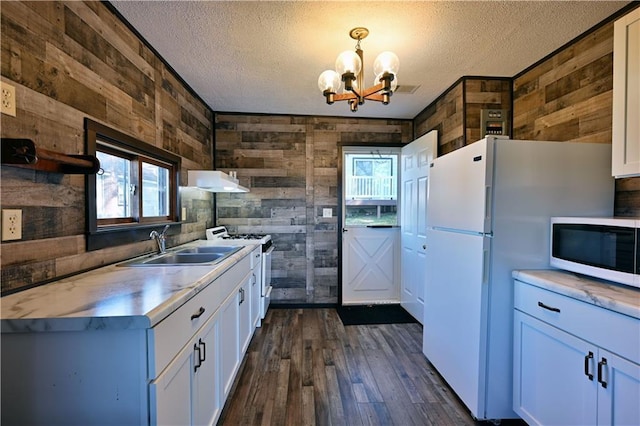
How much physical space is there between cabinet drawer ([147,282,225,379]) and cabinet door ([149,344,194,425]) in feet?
0.12

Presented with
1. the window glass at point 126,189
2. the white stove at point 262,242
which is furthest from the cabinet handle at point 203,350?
the white stove at point 262,242

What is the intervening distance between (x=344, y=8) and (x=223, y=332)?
6.75 feet

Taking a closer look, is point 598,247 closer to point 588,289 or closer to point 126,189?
point 588,289

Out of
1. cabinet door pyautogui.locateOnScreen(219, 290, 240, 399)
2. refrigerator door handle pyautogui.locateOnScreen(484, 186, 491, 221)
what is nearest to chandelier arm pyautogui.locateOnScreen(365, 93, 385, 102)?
refrigerator door handle pyautogui.locateOnScreen(484, 186, 491, 221)

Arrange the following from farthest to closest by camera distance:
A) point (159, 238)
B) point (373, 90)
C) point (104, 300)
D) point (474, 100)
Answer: point (474, 100) < point (159, 238) < point (373, 90) < point (104, 300)

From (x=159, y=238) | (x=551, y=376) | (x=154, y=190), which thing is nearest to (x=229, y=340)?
(x=159, y=238)

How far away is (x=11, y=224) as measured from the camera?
3.61 ft

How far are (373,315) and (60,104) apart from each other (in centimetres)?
331

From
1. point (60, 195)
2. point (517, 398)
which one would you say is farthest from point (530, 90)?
point (60, 195)

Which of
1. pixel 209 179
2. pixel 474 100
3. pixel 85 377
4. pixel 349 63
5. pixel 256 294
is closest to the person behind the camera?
pixel 85 377

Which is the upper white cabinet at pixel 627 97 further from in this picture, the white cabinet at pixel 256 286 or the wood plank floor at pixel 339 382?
the white cabinet at pixel 256 286

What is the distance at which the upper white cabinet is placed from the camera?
1.32m

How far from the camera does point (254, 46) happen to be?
2076 mm

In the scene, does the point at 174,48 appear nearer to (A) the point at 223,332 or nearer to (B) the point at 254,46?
(B) the point at 254,46
